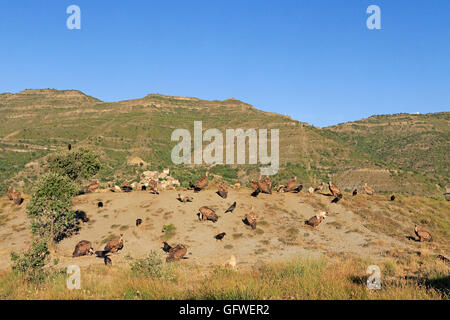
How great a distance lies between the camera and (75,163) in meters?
33.9

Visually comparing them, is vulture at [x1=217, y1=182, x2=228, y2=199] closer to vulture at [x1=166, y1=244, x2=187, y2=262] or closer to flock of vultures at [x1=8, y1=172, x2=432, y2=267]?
flock of vultures at [x1=8, y1=172, x2=432, y2=267]

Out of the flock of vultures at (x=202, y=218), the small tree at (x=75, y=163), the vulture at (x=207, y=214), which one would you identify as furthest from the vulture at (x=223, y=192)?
the small tree at (x=75, y=163)

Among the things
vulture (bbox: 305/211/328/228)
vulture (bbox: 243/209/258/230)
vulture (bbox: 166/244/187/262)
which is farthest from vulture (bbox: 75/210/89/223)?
vulture (bbox: 305/211/328/228)

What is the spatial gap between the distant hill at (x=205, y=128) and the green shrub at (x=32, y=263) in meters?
49.0

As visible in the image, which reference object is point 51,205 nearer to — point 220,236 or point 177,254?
point 177,254

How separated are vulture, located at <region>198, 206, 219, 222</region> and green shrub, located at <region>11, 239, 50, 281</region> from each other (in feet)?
51.8

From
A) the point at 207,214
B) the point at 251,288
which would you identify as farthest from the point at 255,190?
the point at 251,288

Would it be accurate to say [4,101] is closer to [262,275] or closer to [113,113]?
[113,113]

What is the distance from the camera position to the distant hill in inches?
3563

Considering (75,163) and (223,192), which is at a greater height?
(75,163)

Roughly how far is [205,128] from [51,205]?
122544 millimetres

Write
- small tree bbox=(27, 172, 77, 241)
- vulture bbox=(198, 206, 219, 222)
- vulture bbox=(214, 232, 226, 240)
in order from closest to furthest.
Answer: small tree bbox=(27, 172, 77, 241) → vulture bbox=(214, 232, 226, 240) → vulture bbox=(198, 206, 219, 222)
